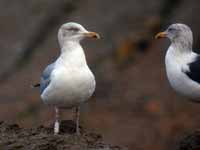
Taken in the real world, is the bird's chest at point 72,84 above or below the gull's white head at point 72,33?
below

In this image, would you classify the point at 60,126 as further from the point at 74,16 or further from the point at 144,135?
the point at 74,16

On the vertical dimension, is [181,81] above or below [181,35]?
below

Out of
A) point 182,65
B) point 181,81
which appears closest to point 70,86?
point 181,81

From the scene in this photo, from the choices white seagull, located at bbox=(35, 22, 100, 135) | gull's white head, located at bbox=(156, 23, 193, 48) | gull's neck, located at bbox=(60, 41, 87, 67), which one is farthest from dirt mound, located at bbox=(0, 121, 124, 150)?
gull's white head, located at bbox=(156, 23, 193, 48)

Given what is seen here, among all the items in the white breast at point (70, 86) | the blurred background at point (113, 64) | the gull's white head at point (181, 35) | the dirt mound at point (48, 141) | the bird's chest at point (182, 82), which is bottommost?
the dirt mound at point (48, 141)

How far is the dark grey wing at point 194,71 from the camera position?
46.4ft

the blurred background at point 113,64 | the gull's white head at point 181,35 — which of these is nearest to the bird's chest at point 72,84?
the gull's white head at point 181,35

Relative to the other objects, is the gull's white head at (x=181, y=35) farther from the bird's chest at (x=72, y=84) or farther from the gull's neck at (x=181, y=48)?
the bird's chest at (x=72, y=84)

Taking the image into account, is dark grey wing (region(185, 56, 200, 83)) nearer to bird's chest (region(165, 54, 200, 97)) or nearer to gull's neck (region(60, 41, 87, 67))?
bird's chest (region(165, 54, 200, 97))

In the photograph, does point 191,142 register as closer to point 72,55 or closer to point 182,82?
point 182,82

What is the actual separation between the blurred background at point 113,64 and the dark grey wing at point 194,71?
21.7ft

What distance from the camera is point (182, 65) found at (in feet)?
46.6

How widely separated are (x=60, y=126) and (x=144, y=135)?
326 inches

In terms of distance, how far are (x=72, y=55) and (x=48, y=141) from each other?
4.54 feet
